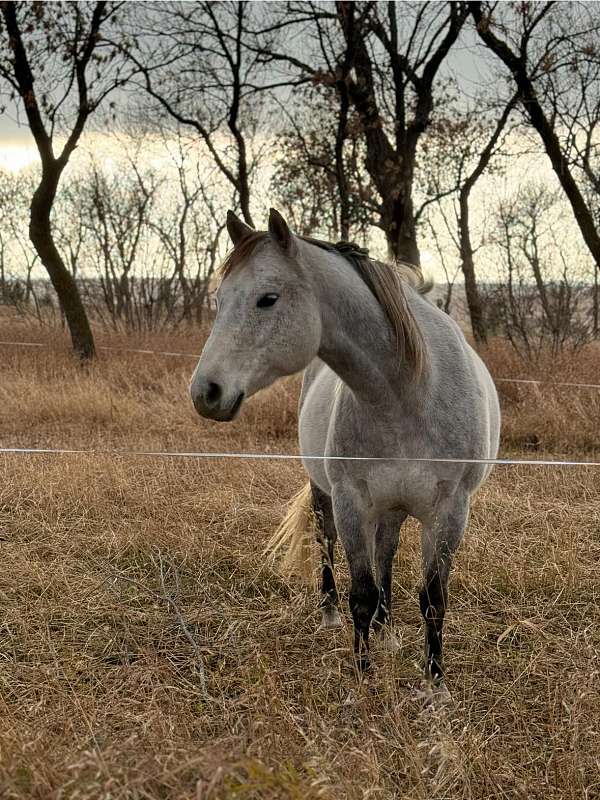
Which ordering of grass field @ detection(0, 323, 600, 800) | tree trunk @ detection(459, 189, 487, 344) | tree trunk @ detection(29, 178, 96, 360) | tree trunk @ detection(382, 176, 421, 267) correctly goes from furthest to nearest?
tree trunk @ detection(459, 189, 487, 344) < tree trunk @ detection(29, 178, 96, 360) < tree trunk @ detection(382, 176, 421, 267) < grass field @ detection(0, 323, 600, 800)

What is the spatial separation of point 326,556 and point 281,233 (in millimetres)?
1753

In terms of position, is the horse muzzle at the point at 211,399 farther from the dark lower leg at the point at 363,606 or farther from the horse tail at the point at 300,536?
the horse tail at the point at 300,536

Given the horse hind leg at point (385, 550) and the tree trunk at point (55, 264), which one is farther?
the tree trunk at point (55, 264)

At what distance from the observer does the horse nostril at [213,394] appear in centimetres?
229

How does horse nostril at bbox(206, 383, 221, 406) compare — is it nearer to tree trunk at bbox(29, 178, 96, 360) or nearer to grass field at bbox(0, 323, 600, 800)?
grass field at bbox(0, 323, 600, 800)

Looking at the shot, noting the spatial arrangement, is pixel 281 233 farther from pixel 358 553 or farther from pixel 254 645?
pixel 254 645

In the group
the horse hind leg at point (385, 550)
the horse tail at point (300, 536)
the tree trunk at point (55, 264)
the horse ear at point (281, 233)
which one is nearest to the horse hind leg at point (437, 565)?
the horse hind leg at point (385, 550)

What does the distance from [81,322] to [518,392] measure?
6859mm

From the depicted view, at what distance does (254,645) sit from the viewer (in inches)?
135

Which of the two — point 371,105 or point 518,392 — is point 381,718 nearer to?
point 518,392

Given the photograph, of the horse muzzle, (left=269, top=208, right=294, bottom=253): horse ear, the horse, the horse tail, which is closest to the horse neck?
the horse

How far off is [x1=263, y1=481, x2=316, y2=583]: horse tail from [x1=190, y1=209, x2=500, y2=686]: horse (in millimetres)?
872

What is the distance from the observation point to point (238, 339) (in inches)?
93.3

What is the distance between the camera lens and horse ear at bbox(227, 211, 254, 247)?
253 centimetres
